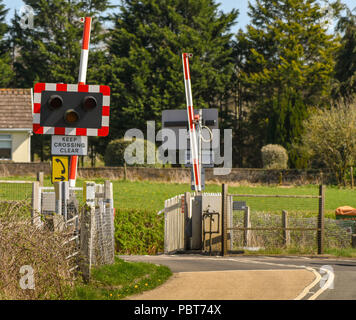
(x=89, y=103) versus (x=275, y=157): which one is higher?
(x=89, y=103)

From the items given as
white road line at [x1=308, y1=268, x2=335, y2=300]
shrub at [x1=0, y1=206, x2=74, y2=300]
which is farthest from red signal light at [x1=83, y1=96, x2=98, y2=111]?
white road line at [x1=308, y1=268, x2=335, y2=300]

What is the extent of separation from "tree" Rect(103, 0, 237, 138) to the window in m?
12.0

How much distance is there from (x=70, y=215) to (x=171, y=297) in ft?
7.47

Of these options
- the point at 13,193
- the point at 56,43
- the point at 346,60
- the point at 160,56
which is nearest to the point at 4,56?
the point at 56,43

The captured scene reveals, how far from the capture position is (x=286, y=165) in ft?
154

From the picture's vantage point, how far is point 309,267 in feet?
52.5

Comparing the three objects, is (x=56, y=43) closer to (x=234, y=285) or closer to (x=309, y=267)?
(x=309, y=267)

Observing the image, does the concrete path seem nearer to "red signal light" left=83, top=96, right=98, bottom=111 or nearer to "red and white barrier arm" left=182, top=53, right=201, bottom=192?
"red signal light" left=83, top=96, right=98, bottom=111

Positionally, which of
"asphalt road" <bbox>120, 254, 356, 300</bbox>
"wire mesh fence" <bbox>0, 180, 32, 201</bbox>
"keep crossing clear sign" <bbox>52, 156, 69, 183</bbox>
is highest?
"keep crossing clear sign" <bbox>52, 156, 69, 183</bbox>

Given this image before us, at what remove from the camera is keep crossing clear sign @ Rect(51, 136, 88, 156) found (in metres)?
11.4

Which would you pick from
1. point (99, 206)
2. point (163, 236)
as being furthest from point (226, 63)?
point (99, 206)

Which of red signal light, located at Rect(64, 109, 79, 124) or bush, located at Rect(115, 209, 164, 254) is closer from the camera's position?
red signal light, located at Rect(64, 109, 79, 124)

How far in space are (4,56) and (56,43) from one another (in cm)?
506

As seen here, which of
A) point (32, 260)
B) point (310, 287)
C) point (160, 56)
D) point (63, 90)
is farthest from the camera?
point (160, 56)
